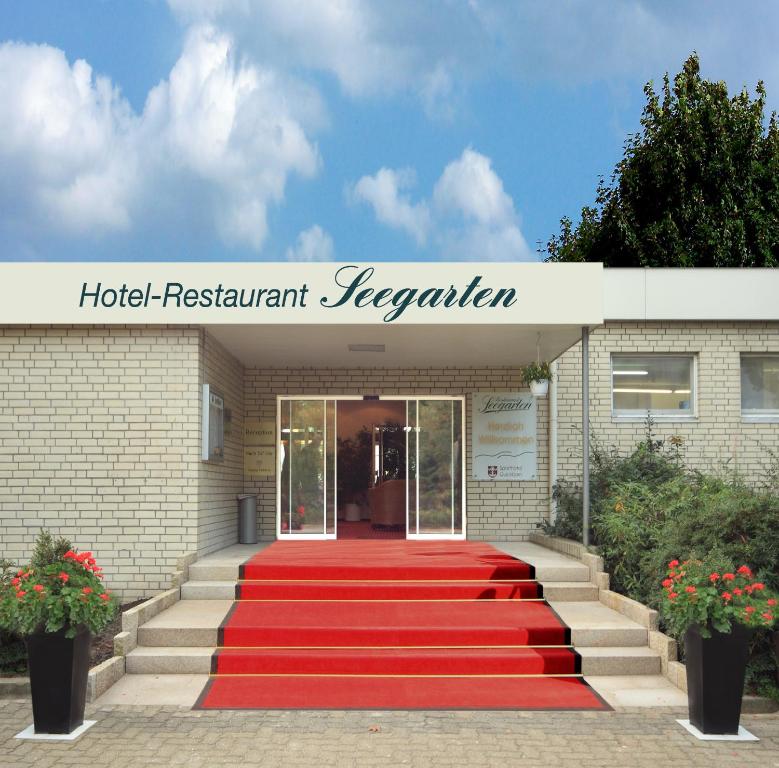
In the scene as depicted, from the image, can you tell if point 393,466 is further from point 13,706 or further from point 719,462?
point 13,706

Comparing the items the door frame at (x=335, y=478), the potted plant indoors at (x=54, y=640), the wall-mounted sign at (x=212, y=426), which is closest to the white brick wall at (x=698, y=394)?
the door frame at (x=335, y=478)

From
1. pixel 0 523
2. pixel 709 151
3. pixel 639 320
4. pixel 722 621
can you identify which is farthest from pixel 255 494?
pixel 709 151

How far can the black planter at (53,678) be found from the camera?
6.64m

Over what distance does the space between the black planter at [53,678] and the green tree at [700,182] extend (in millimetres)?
19557

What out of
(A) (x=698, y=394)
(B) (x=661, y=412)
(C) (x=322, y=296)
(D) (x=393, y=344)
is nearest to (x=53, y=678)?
(C) (x=322, y=296)

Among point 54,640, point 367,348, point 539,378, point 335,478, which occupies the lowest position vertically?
point 54,640

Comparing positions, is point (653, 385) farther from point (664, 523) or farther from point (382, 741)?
point (382, 741)

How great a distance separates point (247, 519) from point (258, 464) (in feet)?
3.74

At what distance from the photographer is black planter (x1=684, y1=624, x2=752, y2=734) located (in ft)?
22.1

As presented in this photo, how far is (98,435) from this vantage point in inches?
428

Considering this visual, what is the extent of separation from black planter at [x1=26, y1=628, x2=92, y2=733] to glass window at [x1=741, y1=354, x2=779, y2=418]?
11.0 metres

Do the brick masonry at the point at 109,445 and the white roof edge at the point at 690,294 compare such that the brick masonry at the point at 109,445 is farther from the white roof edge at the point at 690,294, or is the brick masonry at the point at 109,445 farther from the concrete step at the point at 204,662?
the white roof edge at the point at 690,294

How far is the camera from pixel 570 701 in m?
7.51

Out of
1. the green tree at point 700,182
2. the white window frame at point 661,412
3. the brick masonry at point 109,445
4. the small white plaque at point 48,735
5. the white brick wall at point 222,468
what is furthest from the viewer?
the green tree at point 700,182
